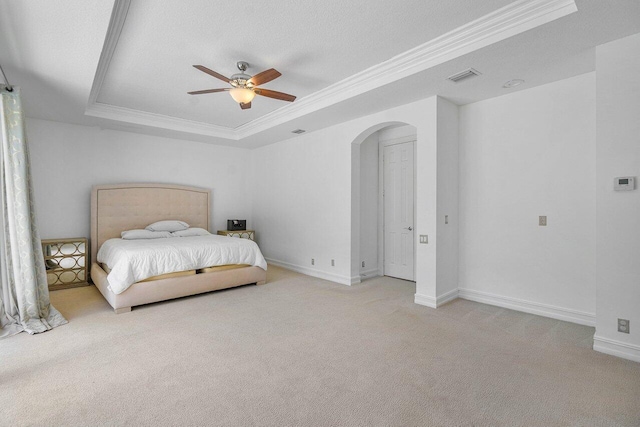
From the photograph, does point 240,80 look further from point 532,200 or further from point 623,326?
point 623,326

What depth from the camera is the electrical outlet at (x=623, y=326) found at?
244 cm

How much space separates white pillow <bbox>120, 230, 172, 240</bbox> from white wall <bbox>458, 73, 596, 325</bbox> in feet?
14.7

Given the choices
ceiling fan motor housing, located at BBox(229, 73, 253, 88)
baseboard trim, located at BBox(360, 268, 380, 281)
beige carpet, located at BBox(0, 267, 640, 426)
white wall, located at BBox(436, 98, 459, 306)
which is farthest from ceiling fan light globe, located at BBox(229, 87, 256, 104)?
baseboard trim, located at BBox(360, 268, 380, 281)

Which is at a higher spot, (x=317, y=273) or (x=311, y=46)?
(x=311, y=46)

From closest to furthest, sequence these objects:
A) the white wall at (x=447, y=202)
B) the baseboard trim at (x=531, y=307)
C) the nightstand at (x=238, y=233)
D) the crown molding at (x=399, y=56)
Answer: the crown molding at (x=399, y=56), the baseboard trim at (x=531, y=307), the white wall at (x=447, y=202), the nightstand at (x=238, y=233)

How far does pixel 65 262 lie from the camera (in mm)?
4602

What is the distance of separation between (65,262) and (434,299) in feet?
16.9

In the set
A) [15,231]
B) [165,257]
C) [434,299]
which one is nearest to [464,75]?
[434,299]

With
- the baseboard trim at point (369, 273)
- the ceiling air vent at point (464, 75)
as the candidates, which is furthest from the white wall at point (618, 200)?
the baseboard trim at point (369, 273)

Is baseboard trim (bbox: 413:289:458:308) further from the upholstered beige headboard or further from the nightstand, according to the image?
the upholstered beige headboard

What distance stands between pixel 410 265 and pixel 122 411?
13.6 ft

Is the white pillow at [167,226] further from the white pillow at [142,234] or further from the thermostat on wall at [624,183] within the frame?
the thermostat on wall at [624,183]

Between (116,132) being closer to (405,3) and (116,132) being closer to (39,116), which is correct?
(39,116)

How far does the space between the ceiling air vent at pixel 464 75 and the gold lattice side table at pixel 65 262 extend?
17.9ft
